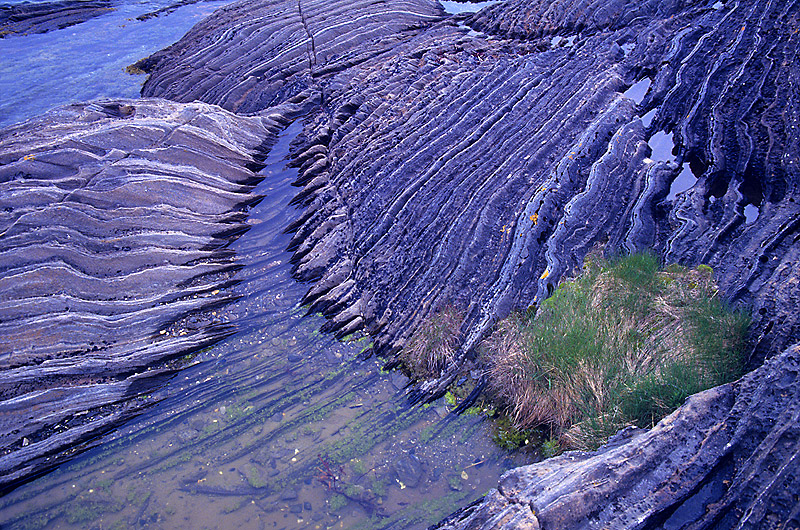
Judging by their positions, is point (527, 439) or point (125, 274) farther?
point (125, 274)

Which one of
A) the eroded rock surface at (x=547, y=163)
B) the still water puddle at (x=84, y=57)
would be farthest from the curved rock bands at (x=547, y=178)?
the still water puddle at (x=84, y=57)

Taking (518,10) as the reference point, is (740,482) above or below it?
below

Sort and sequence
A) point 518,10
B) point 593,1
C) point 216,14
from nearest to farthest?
point 593,1 → point 518,10 → point 216,14

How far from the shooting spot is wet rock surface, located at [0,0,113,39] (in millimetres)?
16406

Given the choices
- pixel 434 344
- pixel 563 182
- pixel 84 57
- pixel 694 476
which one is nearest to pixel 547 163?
pixel 563 182

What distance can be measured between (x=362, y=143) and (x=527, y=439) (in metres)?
6.38

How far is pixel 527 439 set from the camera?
5164mm

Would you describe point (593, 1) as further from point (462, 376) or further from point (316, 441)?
point (316, 441)

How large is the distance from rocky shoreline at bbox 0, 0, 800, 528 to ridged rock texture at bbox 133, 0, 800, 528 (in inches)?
0.9

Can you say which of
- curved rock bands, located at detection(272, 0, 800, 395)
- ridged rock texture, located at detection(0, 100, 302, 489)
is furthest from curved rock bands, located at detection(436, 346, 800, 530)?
ridged rock texture, located at detection(0, 100, 302, 489)

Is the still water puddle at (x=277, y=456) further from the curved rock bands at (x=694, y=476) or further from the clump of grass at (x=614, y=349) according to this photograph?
the curved rock bands at (x=694, y=476)

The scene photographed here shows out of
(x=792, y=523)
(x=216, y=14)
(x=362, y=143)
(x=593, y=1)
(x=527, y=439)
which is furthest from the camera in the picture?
(x=216, y=14)

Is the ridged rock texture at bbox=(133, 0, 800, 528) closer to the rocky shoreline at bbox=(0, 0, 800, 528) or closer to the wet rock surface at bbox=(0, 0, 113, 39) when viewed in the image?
the rocky shoreline at bbox=(0, 0, 800, 528)

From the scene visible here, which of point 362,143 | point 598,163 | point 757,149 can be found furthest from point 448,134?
point 757,149
